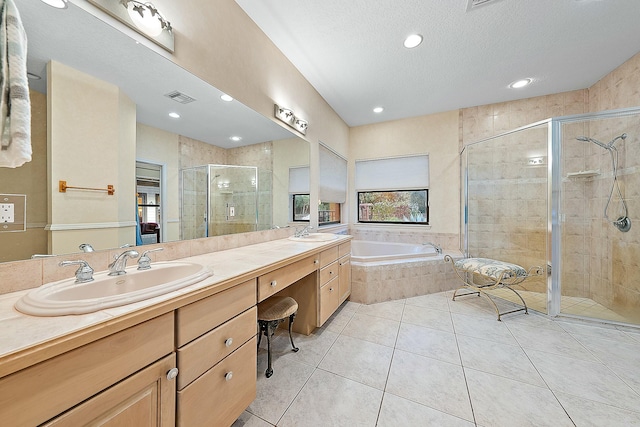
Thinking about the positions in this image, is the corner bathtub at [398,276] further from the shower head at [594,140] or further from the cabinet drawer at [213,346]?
the shower head at [594,140]

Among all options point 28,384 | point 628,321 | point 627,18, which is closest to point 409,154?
point 627,18

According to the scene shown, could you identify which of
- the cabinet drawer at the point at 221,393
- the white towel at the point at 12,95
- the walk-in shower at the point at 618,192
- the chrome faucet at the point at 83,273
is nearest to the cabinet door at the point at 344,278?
the cabinet drawer at the point at 221,393

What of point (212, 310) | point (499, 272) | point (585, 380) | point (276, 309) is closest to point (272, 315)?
point (276, 309)

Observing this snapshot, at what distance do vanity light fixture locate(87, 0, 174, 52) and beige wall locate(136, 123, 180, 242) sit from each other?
444 millimetres

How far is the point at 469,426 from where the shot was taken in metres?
1.14

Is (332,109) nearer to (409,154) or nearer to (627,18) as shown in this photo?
(409,154)

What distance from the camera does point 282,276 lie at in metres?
1.37

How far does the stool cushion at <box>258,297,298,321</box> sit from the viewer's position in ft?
4.94

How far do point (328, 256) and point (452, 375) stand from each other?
3.80ft

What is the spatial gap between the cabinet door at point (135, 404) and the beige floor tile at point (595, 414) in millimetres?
1884

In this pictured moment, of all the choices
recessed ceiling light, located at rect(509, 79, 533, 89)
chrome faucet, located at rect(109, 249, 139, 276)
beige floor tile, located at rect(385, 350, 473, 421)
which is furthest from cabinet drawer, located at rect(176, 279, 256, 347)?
recessed ceiling light, located at rect(509, 79, 533, 89)

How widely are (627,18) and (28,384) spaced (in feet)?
12.2

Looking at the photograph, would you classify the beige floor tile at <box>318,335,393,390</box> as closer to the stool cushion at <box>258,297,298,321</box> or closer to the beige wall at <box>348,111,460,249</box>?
the stool cushion at <box>258,297,298,321</box>

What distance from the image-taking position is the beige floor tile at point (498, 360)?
148 centimetres
